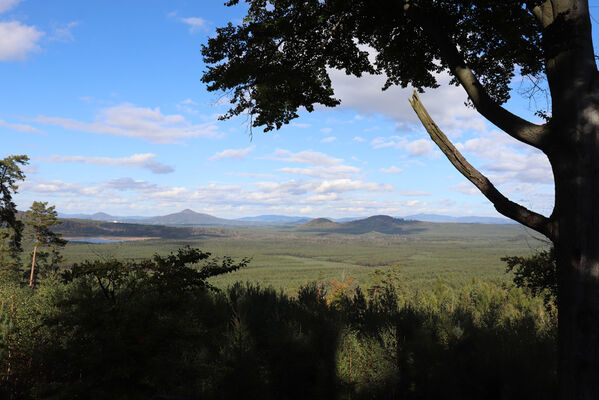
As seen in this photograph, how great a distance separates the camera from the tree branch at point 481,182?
14.0 ft

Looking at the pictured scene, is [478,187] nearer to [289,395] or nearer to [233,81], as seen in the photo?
[233,81]

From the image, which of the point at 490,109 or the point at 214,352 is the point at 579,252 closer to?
the point at 490,109

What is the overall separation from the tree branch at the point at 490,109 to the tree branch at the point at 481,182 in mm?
659

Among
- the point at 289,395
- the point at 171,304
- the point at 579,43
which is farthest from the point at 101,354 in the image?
the point at 579,43

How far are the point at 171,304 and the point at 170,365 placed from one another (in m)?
1.22

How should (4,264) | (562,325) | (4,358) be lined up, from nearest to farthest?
(562,325)
(4,358)
(4,264)

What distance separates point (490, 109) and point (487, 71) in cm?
325

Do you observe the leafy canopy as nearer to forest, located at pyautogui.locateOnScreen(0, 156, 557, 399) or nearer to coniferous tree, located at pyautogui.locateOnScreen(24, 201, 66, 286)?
forest, located at pyautogui.locateOnScreen(0, 156, 557, 399)

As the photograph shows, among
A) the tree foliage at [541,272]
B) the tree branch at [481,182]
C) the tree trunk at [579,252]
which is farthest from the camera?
the tree foliage at [541,272]

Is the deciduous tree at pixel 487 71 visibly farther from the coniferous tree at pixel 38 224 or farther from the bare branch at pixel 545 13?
the coniferous tree at pixel 38 224

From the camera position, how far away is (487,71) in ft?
23.6

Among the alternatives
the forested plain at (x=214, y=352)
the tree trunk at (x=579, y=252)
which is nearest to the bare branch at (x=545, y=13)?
the tree trunk at (x=579, y=252)

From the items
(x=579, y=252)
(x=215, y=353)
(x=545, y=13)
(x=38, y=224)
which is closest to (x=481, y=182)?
(x=579, y=252)

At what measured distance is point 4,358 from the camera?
7.20 m
